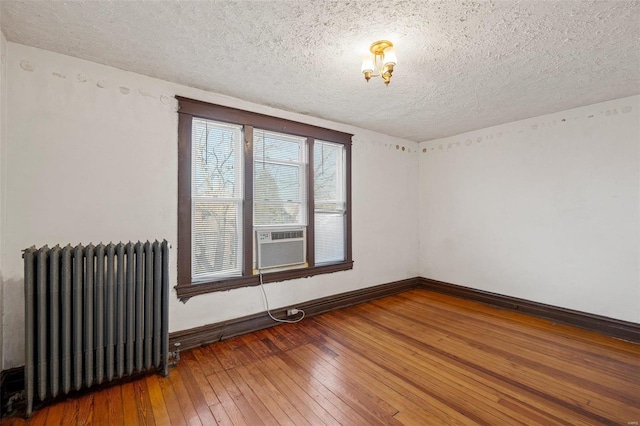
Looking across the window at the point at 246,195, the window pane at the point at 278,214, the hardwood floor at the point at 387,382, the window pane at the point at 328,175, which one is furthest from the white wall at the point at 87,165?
the window pane at the point at 328,175

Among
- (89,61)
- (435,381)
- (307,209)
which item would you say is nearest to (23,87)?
(89,61)

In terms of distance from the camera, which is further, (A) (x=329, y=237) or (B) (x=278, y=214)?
(A) (x=329, y=237)

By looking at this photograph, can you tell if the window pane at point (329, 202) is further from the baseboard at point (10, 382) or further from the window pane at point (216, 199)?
the baseboard at point (10, 382)

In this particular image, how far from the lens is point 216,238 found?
2920 millimetres

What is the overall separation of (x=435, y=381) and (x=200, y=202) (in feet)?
8.67

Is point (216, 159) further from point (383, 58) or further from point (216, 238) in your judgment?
point (383, 58)

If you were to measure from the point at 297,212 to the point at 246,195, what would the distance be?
736mm

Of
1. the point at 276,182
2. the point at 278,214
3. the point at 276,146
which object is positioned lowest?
the point at 278,214

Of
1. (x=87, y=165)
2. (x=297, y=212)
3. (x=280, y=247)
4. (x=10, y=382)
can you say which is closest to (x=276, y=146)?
(x=297, y=212)

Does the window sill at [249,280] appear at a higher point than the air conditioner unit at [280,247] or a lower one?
lower

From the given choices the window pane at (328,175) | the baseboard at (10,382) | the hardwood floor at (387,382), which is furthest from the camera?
the window pane at (328,175)

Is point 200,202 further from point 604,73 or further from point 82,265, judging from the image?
point 604,73

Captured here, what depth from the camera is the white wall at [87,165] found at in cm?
201

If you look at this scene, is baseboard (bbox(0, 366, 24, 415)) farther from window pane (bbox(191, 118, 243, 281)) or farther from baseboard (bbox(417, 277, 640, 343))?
baseboard (bbox(417, 277, 640, 343))
